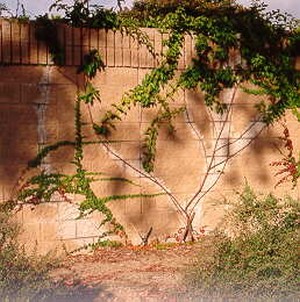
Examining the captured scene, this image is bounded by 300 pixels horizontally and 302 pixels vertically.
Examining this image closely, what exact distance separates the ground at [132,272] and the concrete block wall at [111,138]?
0.31 m

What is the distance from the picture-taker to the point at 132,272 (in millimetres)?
7309

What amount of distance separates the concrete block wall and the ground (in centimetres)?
31

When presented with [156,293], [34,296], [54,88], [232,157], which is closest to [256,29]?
[232,157]

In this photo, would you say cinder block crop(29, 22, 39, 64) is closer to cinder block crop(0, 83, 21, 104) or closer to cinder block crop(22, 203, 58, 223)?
cinder block crop(0, 83, 21, 104)

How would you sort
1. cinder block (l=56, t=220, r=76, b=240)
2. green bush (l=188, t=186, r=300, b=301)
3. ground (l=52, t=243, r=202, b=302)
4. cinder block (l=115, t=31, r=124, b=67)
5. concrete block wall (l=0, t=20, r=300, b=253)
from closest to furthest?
green bush (l=188, t=186, r=300, b=301) → ground (l=52, t=243, r=202, b=302) → concrete block wall (l=0, t=20, r=300, b=253) → cinder block (l=56, t=220, r=76, b=240) → cinder block (l=115, t=31, r=124, b=67)

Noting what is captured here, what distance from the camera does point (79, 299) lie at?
587 cm

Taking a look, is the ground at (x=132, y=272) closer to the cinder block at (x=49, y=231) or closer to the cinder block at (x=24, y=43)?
the cinder block at (x=49, y=231)

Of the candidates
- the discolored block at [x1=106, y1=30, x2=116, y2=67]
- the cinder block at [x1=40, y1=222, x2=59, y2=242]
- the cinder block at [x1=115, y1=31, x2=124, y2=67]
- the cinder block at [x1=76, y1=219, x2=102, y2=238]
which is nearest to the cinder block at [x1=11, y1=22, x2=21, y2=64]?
the discolored block at [x1=106, y1=30, x2=116, y2=67]

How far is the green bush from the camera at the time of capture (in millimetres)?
5344

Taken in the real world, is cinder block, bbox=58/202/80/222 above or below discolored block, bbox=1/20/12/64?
below

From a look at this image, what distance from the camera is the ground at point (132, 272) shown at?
20.2 ft

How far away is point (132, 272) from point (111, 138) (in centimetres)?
174

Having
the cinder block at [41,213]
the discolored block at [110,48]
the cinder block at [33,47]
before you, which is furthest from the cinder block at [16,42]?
the cinder block at [41,213]

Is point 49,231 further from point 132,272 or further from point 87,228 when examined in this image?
point 132,272
